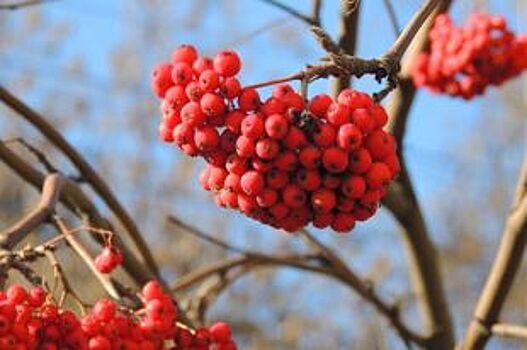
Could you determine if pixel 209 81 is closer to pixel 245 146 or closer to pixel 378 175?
pixel 245 146

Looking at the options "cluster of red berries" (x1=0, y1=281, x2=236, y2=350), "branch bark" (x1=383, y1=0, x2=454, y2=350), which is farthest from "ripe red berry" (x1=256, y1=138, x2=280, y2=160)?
"branch bark" (x1=383, y1=0, x2=454, y2=350)

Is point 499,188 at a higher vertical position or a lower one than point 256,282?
lower

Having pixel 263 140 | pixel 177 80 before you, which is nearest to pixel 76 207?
pixel 177 80

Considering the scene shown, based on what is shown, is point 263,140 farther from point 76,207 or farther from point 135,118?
point 135,118

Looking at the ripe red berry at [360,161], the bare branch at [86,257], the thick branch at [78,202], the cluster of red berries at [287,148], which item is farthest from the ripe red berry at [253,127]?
the thick branch at [78,202]

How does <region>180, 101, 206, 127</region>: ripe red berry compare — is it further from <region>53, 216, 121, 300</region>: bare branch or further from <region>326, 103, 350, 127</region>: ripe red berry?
<region>53, 216, 121, 300</region>: bare branch
